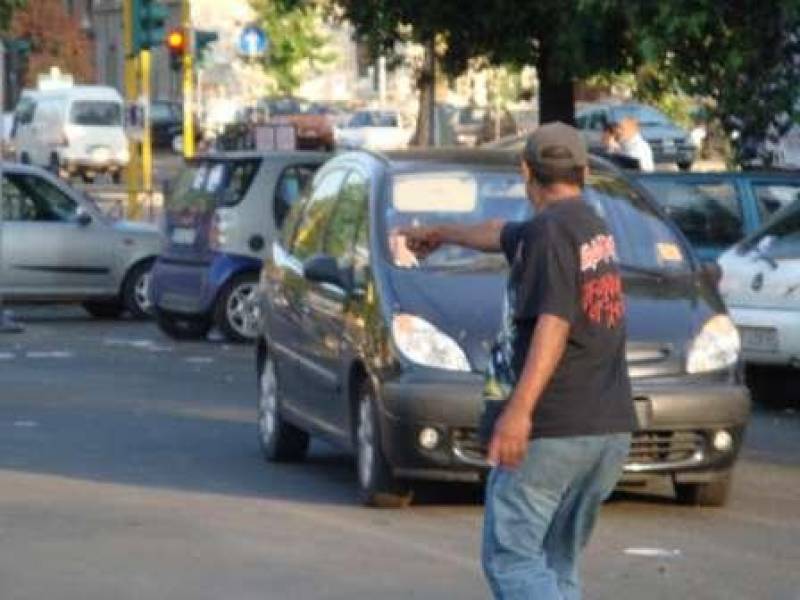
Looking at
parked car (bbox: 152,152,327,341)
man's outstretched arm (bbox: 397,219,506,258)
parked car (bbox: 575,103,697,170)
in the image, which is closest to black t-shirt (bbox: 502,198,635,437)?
man's outstretched arm (bbox: 397,219,506,258)

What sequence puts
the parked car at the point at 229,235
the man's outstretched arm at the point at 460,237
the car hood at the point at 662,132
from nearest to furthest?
the man's outstretched arm at the point at 460,237 → the parked car at the point at 229,235 → the car hood at the point at 662,132

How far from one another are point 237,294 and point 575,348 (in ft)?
49.2

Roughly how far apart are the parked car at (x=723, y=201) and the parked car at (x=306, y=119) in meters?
35.5

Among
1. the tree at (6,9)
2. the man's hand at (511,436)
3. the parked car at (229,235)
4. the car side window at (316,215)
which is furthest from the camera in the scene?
the tree at (6,9)

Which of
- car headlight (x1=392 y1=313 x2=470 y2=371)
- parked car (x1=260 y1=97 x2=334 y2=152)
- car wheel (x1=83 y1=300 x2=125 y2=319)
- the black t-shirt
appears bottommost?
parked car (x1=260 y1=97 x2=334 y2=152)

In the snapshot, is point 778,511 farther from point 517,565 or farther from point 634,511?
point 517,565

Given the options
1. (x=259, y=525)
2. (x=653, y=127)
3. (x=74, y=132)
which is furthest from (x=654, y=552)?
(x=74, y=132)

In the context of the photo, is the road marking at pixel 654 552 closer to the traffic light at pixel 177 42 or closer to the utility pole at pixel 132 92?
the utility pole at pixel 132 92

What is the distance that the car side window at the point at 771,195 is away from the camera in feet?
61.5

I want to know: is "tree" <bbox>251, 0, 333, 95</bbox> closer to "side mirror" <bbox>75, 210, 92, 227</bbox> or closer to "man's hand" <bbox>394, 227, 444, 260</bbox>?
"side mirror" <bbox>75, 210, 92, 227</bbox>

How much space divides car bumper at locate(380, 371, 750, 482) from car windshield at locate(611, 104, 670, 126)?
4249 cm

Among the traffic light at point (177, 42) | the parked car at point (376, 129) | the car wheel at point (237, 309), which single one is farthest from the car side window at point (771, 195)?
the parked car at point (376, 129)

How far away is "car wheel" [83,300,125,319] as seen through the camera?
2558cm

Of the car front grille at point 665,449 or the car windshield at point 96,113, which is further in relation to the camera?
the car windshield at point 96,113
